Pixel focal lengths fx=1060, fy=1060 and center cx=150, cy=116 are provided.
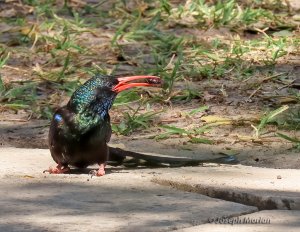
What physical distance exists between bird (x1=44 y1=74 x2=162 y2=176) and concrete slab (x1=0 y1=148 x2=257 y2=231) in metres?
0.09

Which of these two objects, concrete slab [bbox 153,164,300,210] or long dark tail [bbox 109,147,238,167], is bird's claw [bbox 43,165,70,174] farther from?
concrete slab [bbox 153,164,300,210]

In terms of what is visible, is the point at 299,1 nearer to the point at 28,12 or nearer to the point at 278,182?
the point at 28,12

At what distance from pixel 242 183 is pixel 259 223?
789mm

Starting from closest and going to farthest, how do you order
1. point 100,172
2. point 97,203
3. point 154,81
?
point 97,203 < point 100,172 < point 154,81

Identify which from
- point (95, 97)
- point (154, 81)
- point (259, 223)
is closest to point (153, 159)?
point (154, 81)

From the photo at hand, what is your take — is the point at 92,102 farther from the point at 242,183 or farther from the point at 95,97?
the point at 242,183

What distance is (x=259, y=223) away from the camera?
171 inches

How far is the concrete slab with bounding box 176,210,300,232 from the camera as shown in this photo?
422 cm

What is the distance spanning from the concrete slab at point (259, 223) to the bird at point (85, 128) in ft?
3.67

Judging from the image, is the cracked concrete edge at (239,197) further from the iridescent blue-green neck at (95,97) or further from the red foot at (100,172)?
the iridescent blue-green neck at (95,97)

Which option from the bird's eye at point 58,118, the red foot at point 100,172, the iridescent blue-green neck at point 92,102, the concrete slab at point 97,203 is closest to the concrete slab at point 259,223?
the concrete slab at point 97,203

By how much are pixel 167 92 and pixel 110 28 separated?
2.14 m

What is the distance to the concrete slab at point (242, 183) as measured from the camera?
15.4 ft

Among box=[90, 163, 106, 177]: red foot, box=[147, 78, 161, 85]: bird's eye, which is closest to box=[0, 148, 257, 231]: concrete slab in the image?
box=[90, 163, 106, 177]: red foot
